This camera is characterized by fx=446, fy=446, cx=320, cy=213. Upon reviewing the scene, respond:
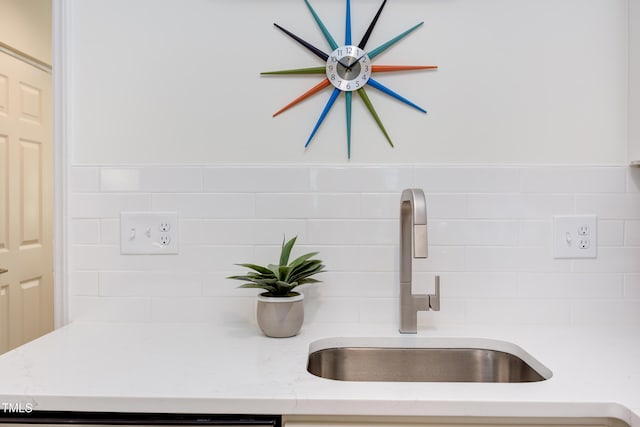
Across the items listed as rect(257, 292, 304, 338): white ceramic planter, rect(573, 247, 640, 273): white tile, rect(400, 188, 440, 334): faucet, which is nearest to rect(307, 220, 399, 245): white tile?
rect(400, 188, 440, 334): faucet

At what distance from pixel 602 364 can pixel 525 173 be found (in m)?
0.57

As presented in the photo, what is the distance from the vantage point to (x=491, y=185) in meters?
1.31

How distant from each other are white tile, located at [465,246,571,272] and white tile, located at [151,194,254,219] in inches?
26.4

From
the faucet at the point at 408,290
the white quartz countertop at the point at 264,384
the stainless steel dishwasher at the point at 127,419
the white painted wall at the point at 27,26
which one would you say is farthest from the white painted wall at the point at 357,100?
the white painted wall at the point at 27,26

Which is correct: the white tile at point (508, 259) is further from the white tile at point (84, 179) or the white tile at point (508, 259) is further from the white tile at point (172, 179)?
the white tile at point (84, 179)

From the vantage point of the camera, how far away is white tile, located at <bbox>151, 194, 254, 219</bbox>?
4.33 feet

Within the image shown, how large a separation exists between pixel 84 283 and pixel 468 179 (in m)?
1.18

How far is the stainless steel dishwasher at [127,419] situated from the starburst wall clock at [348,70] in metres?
0.78

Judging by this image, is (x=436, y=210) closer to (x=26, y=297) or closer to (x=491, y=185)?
(x=491, y=185)

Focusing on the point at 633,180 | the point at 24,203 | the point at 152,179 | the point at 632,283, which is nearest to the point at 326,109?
the point at 152,179

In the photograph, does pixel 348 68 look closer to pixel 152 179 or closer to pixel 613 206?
pixel 152 179

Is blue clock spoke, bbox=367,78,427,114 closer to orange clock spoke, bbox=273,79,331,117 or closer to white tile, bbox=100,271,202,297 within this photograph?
orange clock spoke, bbox=273,79,331,117

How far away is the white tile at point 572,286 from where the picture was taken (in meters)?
1.31

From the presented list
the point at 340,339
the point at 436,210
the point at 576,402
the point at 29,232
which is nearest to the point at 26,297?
the point at 29,232
